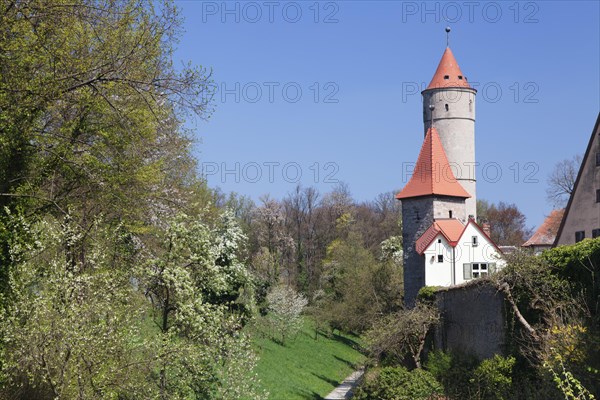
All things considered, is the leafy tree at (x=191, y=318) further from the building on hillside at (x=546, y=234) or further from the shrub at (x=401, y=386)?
the building on hillside at (x=546, y=234)

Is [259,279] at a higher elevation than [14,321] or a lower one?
higher

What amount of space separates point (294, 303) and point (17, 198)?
113 feet

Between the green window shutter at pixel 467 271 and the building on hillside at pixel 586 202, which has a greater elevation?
the building on hillside at pixel 586 202

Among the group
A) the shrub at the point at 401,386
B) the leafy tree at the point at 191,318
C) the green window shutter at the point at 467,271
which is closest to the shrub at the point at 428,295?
the shrub at the point at 401,386

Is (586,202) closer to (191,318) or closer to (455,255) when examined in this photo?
(455,255)

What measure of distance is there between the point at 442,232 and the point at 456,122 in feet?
37.2

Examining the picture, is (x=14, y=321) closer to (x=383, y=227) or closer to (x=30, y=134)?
(x=30, y=134)

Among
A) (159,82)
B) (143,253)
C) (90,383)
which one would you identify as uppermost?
→ (159,82)

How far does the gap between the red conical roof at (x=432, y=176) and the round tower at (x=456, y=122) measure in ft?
16.7

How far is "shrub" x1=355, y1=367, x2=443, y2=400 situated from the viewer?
88.5ft

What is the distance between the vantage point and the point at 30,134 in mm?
16672

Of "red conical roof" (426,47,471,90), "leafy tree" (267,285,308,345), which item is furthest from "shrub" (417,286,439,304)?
"red conical roof" (426,47,471,90)

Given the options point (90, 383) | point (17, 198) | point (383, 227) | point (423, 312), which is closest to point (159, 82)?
point (17, 198)

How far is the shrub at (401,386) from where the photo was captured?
26984mm
